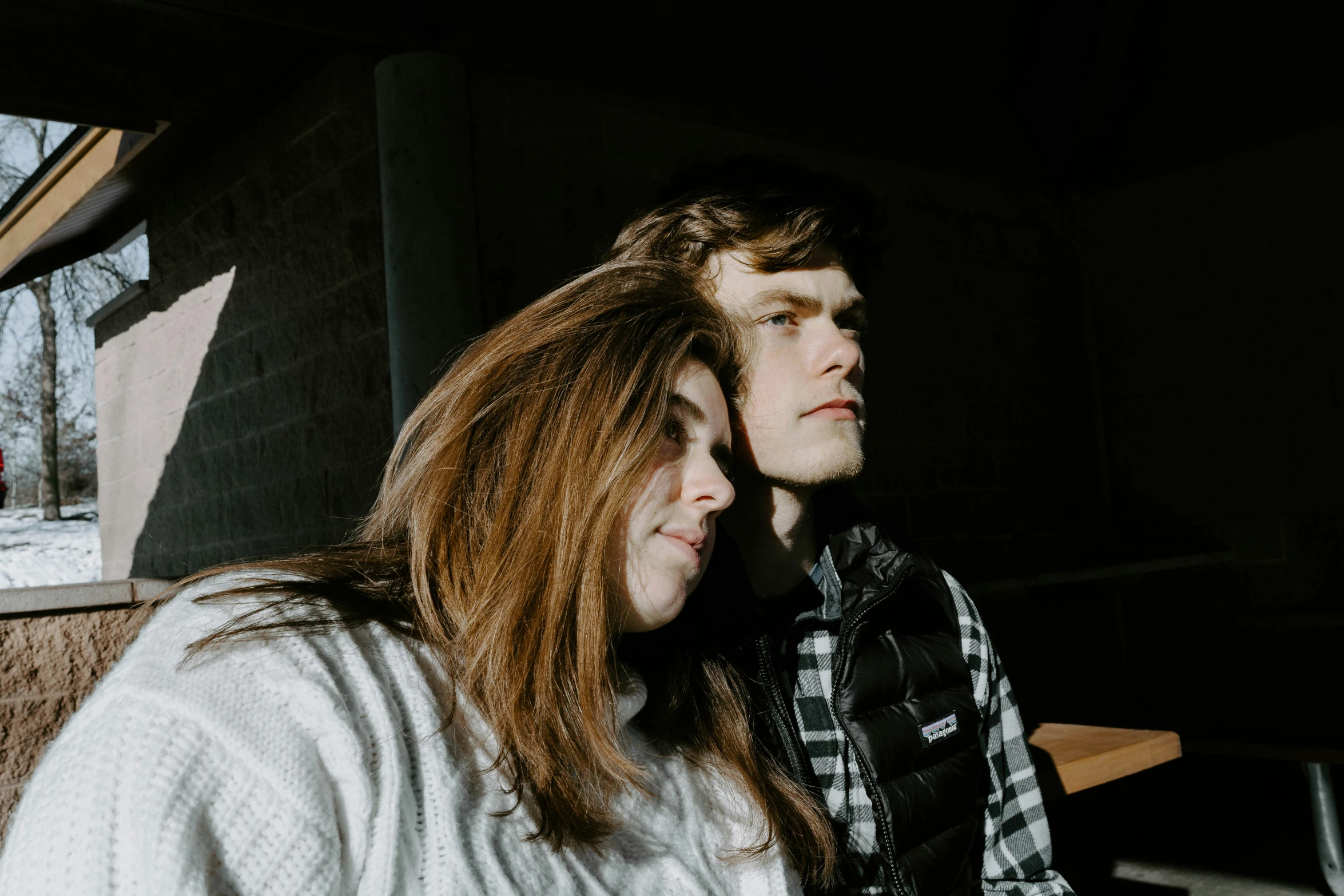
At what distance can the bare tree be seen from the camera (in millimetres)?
4379

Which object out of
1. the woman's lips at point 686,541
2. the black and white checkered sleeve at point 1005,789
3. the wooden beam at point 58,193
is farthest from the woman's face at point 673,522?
the wooden beam at point 58,193

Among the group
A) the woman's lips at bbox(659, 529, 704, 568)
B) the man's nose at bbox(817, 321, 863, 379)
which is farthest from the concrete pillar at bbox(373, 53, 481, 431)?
the woman's lips at bbox(659, 529, 704, 568)

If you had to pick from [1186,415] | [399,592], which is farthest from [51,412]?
[1186,415]

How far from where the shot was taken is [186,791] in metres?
0.75

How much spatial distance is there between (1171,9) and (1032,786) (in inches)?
170

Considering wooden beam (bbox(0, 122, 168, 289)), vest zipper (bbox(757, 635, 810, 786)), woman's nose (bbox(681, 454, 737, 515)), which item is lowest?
vest zipper (bbox(757, 635, 810, 786))

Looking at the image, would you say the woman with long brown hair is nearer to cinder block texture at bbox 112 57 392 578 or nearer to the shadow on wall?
cinder block texture at bbox 112 57 392 578

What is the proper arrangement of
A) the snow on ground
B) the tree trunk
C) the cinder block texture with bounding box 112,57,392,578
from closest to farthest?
the cinder block texture with bounding box 112,57,392,578
the snow on ground
the tree trunk

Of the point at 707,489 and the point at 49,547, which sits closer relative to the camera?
the point at 707,489

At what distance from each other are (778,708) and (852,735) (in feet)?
0.43

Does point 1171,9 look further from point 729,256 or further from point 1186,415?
point 729,256

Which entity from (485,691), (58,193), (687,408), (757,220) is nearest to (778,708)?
(687,408)

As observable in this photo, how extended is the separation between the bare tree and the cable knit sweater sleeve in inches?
161

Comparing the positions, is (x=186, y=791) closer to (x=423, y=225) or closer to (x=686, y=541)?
(x=686, y=541)
